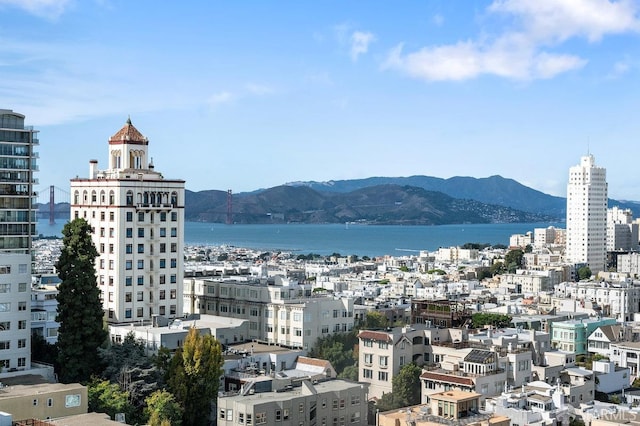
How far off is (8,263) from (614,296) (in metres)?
58.4

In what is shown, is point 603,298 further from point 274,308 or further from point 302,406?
point 302,406

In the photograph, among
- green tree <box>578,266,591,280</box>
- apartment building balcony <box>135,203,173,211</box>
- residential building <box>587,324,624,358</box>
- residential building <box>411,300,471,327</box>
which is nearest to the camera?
apartment building balcony <box>135,203,173,211</box>

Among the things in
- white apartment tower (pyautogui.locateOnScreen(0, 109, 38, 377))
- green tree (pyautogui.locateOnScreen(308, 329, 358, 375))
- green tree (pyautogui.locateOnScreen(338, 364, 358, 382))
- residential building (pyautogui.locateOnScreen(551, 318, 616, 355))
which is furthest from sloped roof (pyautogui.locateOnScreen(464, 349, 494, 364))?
white apartment tower (pyautogui.locateOnScreen(0, 109, 38, 377))

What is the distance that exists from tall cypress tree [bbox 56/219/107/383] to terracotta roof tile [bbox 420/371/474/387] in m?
13.6

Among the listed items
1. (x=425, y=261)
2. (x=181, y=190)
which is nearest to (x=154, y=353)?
(x=181, y=190)

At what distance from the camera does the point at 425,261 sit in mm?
153500

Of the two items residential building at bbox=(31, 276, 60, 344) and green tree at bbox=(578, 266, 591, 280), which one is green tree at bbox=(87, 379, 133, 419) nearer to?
residential building at bbox=(31, 276, 60, 344)

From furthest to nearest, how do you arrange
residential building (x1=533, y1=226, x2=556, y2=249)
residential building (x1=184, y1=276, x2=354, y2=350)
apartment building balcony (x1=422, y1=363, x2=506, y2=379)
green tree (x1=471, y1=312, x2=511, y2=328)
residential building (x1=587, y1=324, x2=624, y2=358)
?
1. residential building (x1=533, y1=226, x2=556, y2=249)
2. green tree (x1=471, y1=312, x2=511, y2=328)
3. residential building (x1=587, y1=324, x2=624, y2=358)
4. residential building (x1=184, y1=276, x2=354, y2=350)
5. apartment building balcony (x1=422, y1=363, x2=506, y2=379)

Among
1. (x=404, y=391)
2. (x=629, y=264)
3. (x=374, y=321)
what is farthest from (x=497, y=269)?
(x=404, y=391)

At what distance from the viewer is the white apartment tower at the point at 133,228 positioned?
45750 mm

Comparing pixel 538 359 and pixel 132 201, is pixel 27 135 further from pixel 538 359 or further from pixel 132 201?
pixel 538 359

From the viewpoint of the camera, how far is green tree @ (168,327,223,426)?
116 feet

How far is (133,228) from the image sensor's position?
46156 millimetres

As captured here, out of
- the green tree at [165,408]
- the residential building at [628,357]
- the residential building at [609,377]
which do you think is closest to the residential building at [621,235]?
the residential building at [628,357]
